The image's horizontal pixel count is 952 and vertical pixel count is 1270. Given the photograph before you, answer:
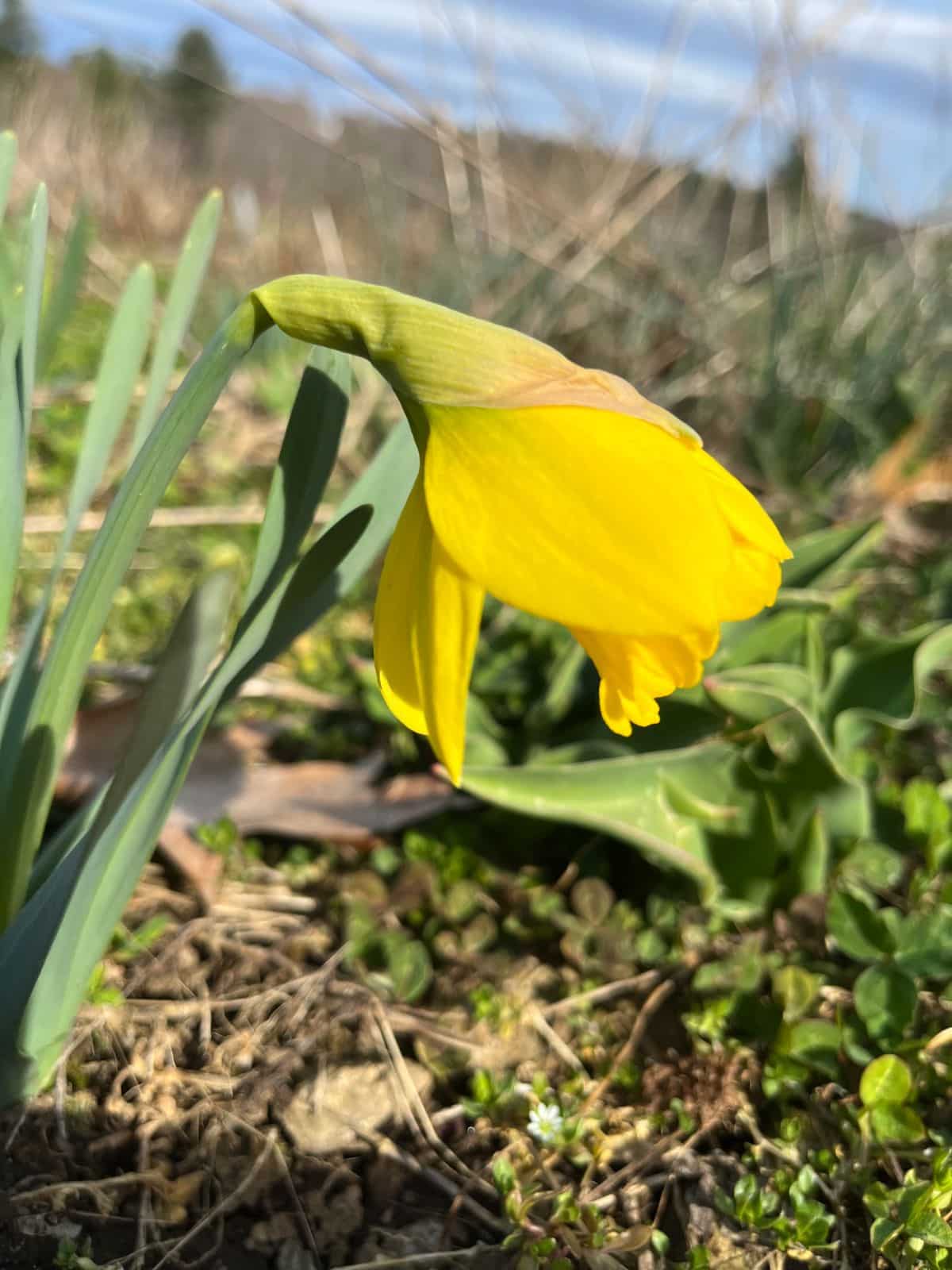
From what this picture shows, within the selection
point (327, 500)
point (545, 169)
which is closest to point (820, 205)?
point (545, 169)

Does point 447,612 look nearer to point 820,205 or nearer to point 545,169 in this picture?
point 820,205

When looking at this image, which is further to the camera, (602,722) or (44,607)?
(602,722)

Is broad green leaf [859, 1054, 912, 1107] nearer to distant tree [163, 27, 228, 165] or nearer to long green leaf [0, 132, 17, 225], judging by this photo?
long green leaf [0, 132, 17, 225]

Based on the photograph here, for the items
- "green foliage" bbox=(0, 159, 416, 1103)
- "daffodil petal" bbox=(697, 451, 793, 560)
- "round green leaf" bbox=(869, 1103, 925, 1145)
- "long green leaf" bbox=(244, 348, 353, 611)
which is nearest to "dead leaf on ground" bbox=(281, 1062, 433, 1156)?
"green foliage" bbox=(0, 159, 416, 1103)

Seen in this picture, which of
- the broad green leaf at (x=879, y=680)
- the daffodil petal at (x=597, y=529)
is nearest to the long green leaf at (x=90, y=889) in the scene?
the daffodil petal at (x=597, y=529)

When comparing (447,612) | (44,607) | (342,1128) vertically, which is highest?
(447,612)

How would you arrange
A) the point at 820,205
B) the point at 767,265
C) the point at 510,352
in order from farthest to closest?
the point at 820,205, the point at 767,265, the point at 510,352

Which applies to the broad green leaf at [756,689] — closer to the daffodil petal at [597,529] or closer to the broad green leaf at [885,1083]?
the broad green leaf at [885,1083]
